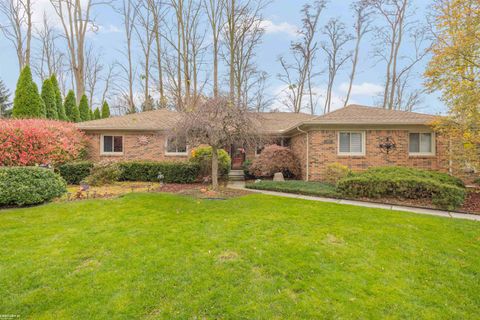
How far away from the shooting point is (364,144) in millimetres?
10766

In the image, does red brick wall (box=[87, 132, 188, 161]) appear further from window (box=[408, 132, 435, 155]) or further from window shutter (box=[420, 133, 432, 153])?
window shutter (box=[420, 133, 432, 153])

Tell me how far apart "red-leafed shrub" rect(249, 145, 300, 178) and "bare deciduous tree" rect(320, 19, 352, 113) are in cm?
1330

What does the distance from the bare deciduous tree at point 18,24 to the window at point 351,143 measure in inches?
921

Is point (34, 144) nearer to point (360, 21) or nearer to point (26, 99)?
point (26, 99)

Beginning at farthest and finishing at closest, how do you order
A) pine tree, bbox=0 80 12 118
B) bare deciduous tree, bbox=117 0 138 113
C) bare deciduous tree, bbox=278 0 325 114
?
pine tree, bbox=0 80 12 118, bare deciduous tree, bbox=278 0 325 114, bare deciduous tree, bbox=117 0 138 113

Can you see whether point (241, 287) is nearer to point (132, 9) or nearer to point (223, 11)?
point (223, 11)

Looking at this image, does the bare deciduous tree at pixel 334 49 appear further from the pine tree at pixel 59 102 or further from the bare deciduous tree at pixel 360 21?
the pine tree at pixel 59 102

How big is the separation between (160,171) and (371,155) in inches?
376

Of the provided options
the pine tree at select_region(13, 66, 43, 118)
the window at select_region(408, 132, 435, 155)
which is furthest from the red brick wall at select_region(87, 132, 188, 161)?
the window at select_region(408, 132, 435, 155)

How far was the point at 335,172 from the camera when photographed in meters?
10.0

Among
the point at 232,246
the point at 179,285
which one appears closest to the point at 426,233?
the point at 232,246

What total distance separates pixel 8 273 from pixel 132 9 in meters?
23.5

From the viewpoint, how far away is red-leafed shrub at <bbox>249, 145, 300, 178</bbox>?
11.8 m

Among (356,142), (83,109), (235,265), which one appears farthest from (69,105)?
(235,265)
